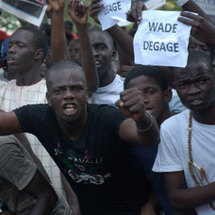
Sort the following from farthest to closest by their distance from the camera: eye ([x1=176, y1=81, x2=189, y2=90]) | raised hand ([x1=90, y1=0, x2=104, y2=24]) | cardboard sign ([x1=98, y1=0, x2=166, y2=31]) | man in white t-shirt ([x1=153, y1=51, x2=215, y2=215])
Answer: raised hand ([x1=90, y1=0, x2=104, y2=24]) < cardboard sign ([x1=98, y1=0, x2=166, y2=31]) < eye ([x1=176, y1=81, x2=189, y2=90]) < man in white t-shirt ([x1=153, y1=51, x2=215, y2=215])

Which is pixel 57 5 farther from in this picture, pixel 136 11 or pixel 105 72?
pixel 105 72

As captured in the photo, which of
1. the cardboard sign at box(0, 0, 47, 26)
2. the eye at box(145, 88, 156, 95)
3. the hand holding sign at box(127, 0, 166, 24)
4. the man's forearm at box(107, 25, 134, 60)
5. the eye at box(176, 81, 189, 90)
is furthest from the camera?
the cardboard sign at box(0, 0, 47, 26)

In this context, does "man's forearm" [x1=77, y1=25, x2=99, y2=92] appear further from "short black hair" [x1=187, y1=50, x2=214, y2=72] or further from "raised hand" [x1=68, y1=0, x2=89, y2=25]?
"short black hair" [x1=187, y1=50, x2=214, y2=72]

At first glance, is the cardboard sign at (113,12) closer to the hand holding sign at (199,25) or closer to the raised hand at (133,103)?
the hand holding sign at (199,25)

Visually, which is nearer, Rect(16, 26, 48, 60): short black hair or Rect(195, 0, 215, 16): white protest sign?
Rect(195, 0, 215, 16): white protest sign

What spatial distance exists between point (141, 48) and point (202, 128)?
30.1 inches

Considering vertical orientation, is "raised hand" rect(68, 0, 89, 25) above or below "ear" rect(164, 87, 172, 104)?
above

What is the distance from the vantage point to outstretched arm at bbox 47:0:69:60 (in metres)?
6.07

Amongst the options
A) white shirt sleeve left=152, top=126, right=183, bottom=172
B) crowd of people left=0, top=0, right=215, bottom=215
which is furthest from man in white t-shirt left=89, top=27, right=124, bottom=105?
white shirt sleeve left=152, top=126, right=183, bottom=172

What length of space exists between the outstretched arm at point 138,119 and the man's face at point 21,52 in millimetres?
2223

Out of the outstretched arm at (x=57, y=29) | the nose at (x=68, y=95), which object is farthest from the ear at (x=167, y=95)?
the outstretched arm at (x=57, y=29)

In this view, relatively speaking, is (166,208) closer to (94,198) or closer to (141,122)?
(94,198)

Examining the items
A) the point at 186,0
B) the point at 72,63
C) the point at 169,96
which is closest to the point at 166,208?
the point at 169,96

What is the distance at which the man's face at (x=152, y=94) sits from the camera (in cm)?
557
